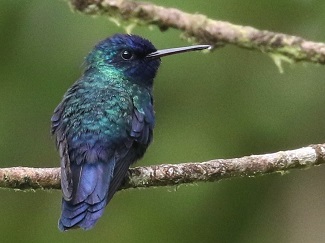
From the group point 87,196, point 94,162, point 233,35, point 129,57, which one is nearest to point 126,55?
point 129,57

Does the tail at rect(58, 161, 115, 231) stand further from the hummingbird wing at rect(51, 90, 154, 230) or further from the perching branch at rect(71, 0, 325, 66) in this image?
the perching branch at rect(71, 0, 325, 66)

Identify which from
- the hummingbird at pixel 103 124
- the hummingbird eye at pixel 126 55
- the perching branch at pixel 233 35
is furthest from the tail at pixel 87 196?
the hummingbird eye at pixel 126 55

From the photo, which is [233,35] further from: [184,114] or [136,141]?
[184,114]

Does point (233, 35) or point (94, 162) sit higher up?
point (233, 35)

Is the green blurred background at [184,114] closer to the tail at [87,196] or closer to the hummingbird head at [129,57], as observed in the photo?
the hummingbird head at [129,57]

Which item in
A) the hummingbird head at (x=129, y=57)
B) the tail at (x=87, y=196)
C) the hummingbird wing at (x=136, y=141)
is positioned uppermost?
the hummingbird head at (x=129, y=57)

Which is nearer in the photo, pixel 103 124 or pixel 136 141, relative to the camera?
pixel 103 124
